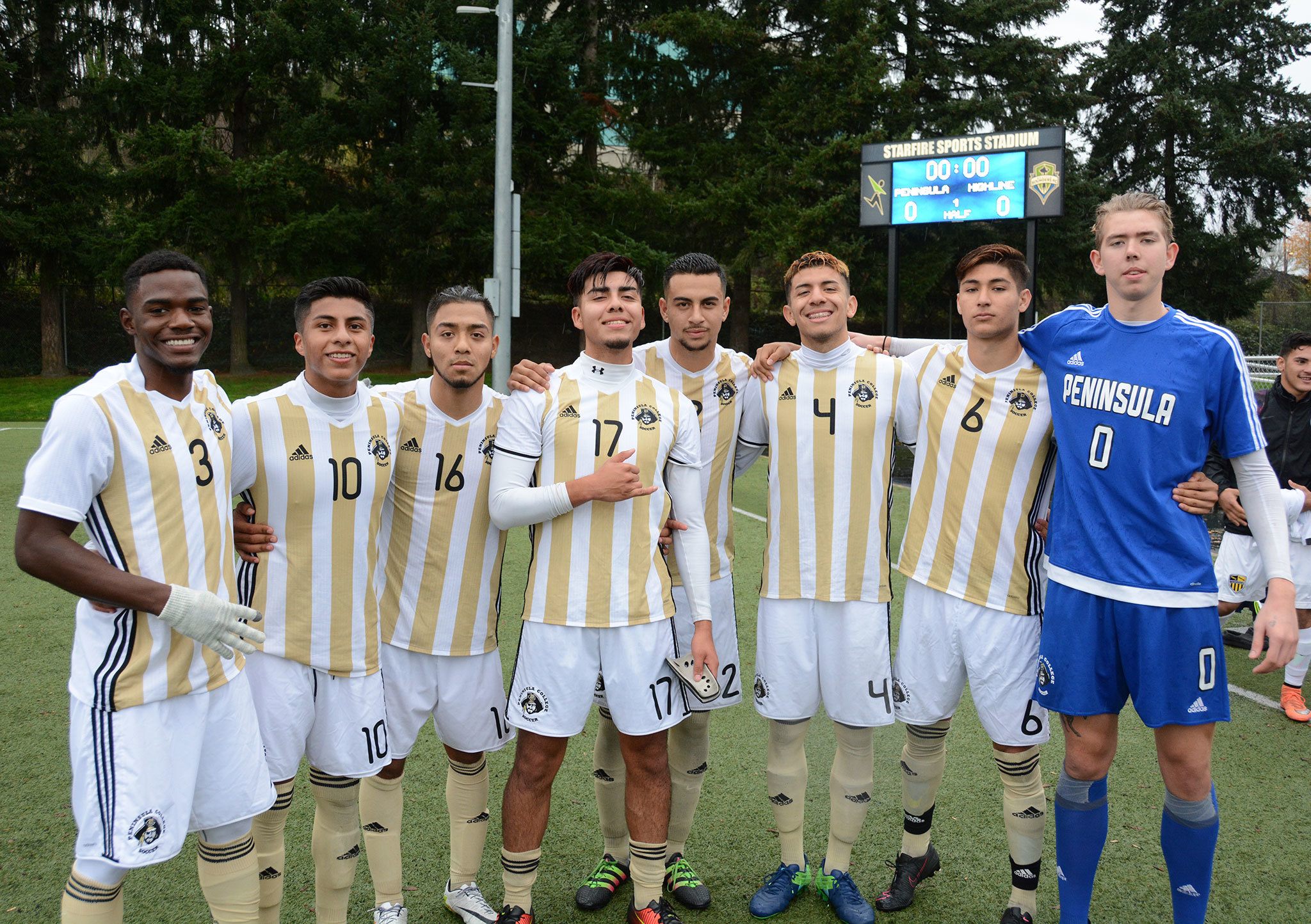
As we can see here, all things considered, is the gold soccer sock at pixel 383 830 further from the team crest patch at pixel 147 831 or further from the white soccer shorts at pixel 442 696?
the team crest patch at pixel 147 831

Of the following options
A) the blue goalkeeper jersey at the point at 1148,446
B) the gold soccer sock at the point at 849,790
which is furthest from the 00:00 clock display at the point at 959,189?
the gold soccer sock at the point at 849,790

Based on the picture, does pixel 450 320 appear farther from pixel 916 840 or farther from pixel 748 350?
pixel 748 350

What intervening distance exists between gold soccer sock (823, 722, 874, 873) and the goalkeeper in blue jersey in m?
0.68

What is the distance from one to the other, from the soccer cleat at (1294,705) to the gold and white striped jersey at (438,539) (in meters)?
4.46

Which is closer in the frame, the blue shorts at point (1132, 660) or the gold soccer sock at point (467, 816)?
the blue shorts at point (1132, 660)

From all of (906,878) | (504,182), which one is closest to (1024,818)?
(906,878)

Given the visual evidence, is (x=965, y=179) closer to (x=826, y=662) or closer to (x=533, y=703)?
(x=826, y=662)

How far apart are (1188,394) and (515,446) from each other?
6.65 ft

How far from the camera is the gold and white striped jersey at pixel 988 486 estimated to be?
3.23 m

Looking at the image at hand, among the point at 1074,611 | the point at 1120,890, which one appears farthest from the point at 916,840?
the point at 1074,611

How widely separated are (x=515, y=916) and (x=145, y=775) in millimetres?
1364

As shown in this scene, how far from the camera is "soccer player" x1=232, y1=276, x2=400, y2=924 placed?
2.88 meters

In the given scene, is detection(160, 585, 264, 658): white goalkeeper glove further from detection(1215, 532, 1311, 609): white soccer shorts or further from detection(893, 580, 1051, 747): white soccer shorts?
detection(1215, 532, 1311, 609): white soccer shorts

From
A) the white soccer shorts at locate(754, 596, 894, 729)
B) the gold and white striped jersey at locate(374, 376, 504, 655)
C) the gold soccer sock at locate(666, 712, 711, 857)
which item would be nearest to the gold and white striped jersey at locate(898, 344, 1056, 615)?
the white soccer shorts at locate(754, 596, 894, 729)
